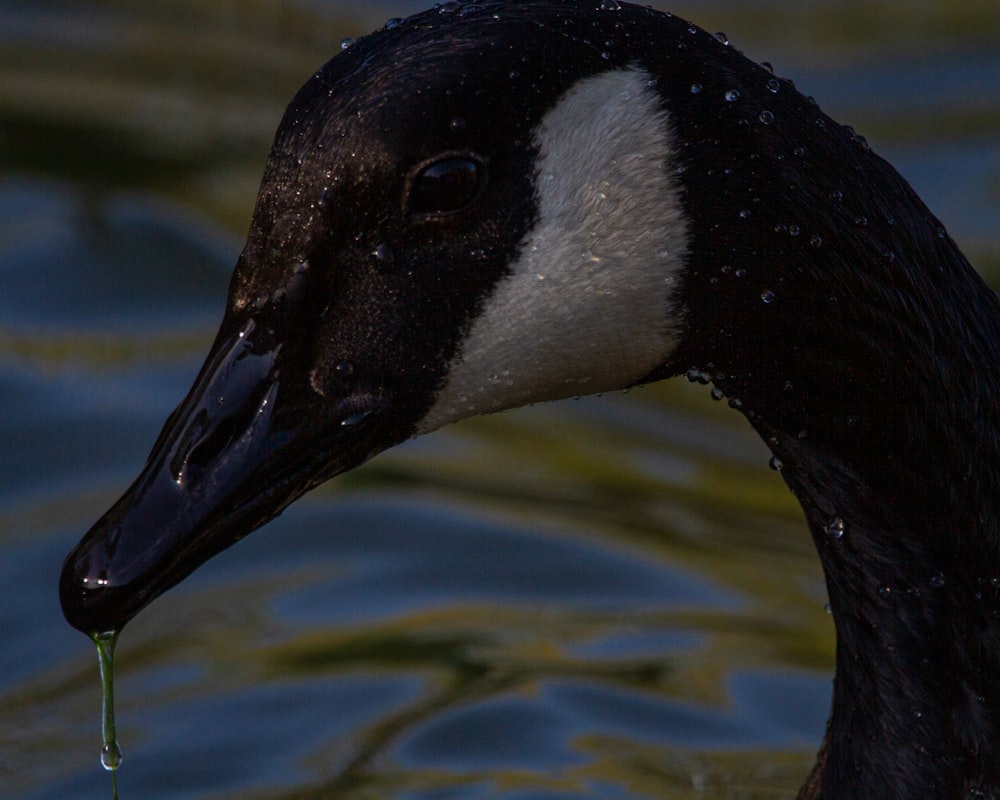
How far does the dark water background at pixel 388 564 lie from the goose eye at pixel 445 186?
1929 millimetres

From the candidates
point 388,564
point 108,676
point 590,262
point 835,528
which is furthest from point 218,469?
point 388,564

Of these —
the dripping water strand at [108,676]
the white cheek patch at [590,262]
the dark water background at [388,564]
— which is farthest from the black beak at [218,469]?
the dark water background at [388,564]

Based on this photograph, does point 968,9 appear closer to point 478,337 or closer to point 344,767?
point 344,767

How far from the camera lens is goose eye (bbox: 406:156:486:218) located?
11.7 feet

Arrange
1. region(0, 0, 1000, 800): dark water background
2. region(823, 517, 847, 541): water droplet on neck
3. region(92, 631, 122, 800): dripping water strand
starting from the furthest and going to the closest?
region(0, 0, 1000, 800): dark water background, region(823, 517, 847, 541): water droplet on neck, region(92, 631, 122, 800): dripping water strand

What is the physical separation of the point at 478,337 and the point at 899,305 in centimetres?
78

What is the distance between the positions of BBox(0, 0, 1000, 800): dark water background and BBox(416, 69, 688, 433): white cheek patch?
5.44ft

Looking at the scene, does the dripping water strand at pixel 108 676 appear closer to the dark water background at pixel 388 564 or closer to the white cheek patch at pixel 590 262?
the white cheek patch at pixel 590 262

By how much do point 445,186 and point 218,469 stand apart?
626 mm

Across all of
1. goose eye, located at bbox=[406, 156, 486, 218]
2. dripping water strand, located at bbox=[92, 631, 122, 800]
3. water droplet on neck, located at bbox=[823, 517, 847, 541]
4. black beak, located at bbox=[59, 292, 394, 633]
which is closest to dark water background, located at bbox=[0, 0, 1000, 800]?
dripping water strand, located at bbox=[92, 631, 122, 800]

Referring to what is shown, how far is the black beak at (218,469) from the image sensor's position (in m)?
3.55

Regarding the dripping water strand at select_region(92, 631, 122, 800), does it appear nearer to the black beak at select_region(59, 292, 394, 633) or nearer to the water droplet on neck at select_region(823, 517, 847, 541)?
the black beak at select_region(59, 292, 394, 633)

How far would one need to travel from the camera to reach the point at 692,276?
370 centimetres

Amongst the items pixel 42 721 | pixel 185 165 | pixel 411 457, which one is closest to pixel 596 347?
pixel 42 721
